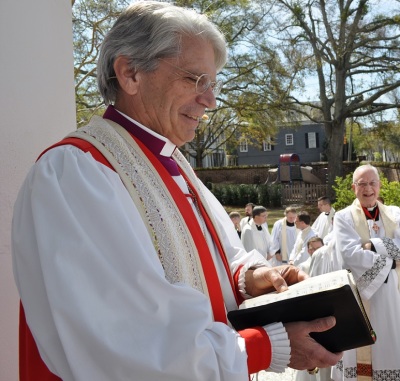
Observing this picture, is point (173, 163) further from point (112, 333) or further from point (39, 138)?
point (112, 333)

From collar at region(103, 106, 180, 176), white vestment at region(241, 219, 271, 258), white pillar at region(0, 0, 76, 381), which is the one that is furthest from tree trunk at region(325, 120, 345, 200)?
collar at region(103, 106, 180, 176)

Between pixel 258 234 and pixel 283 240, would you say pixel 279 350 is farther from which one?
pixel 283 240

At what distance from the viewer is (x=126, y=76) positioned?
1852 millimetres

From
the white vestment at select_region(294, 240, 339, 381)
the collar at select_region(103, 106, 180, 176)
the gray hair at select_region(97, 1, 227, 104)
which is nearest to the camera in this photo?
the gray hair at select_region(97, 1, 227, 104)

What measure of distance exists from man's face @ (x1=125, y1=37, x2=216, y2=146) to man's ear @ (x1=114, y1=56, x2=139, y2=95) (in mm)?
18

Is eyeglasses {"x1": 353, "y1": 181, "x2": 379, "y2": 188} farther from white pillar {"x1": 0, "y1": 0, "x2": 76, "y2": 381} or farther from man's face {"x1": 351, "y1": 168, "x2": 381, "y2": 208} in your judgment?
Answer: white pillar {"x1": 0, "y1": 0, "x2": 76, "y2": 381}

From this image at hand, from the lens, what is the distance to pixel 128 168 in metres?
1.69

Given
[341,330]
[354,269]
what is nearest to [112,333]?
[341,330]

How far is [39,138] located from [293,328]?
1.38 metres

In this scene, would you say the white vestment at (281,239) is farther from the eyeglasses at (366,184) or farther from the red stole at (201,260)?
the red stole at (201,260)

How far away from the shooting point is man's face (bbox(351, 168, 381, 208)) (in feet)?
18.1

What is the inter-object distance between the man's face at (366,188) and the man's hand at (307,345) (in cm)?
414

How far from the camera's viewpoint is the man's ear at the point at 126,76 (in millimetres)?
1839

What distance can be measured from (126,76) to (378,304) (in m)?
4.23
